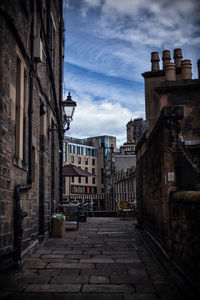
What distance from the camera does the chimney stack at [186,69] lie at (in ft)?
42.9

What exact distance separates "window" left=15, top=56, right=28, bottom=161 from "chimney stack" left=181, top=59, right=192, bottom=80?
328 inches

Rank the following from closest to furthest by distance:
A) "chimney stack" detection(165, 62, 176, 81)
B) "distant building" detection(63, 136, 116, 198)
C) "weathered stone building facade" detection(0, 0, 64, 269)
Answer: "weathered stone building facade" detection(0, 0, 64, 269) → "chimney stack" detection(165, 62, 176, 81) → "distant building" detection(63, 136, 116, 198)

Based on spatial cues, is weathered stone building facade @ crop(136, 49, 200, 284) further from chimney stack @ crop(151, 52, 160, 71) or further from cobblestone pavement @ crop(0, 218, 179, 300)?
chimney stack @ crop(151, 52, 160, 71)

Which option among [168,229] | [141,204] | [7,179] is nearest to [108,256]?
[168,229]

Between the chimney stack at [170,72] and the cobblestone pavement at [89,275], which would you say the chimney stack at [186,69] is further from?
the cobblestone pavement at [89,275]

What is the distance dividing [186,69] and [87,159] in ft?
189

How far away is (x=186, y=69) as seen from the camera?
43.1ft

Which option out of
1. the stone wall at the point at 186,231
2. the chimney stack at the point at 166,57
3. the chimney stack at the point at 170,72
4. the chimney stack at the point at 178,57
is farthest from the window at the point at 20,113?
the chimney stack at the point at 178,57

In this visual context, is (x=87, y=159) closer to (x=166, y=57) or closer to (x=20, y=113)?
(x=166, y=57)

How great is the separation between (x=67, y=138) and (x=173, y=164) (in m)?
60.9

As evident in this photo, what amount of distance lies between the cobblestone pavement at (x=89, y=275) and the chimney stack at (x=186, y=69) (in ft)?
26.2

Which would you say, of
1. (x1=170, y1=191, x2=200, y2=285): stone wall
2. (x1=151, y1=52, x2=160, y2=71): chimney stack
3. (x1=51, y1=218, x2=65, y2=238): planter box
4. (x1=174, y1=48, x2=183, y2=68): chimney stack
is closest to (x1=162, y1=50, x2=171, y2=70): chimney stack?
(x1=151, y1=52, x2=160, y2=71): chimney stack

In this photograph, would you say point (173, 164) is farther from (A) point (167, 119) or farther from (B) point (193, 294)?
(B) point (193, 294)

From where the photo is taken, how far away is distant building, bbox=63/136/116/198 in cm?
6419
